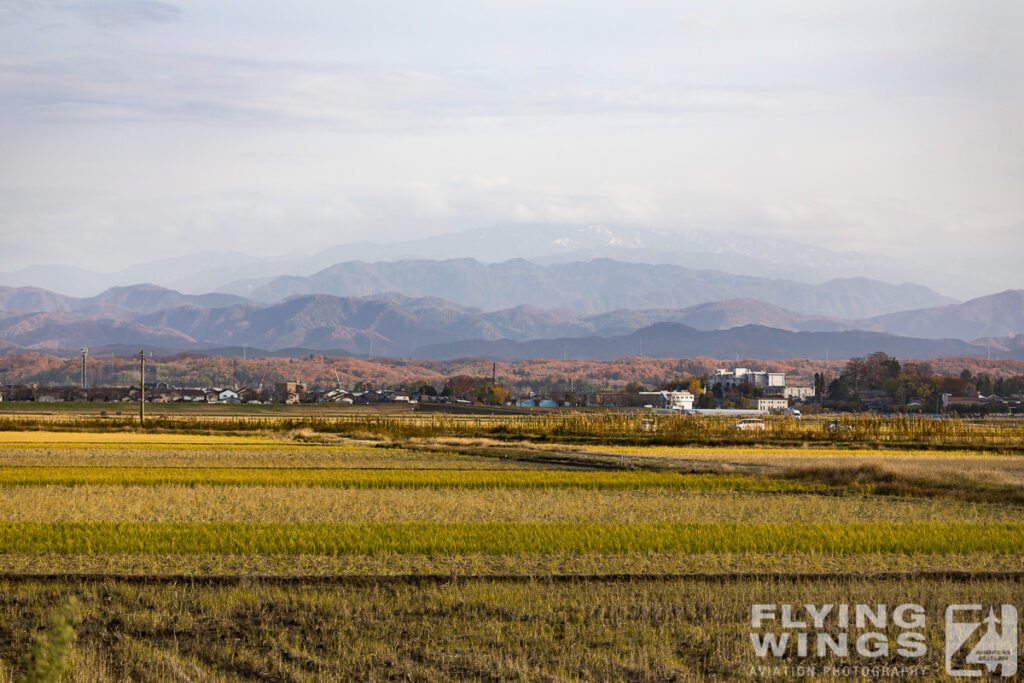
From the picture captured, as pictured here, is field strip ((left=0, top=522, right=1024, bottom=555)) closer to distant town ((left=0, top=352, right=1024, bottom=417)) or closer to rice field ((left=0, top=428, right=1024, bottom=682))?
rice field ((left=0, top=428, right=1024, bottom=682))

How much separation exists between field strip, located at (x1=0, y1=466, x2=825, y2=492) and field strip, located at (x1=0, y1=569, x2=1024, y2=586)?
13.6m

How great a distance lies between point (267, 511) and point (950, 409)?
126 metres

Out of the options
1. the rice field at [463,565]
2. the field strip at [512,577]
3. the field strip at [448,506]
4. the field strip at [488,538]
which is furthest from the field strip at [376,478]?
the field strip at [512,577]

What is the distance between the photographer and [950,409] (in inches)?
5192

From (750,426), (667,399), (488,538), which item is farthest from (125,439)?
(667,399)

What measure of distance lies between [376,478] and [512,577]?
15652 millimetres

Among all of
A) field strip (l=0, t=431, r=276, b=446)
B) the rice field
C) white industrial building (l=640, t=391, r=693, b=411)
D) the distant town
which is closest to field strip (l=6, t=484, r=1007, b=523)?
the rice field

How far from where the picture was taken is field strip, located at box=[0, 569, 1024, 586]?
13961 mm

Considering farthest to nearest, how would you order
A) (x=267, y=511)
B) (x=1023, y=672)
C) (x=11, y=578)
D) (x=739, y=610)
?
(x=267, y=511), (x=11, y=578), (x=739, y=610), (x=1023, y=672)

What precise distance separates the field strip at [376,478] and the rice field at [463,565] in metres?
0.17

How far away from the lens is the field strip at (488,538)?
54.6 feet

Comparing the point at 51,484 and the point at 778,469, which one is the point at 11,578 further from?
the point at 778,469

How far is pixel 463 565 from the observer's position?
15453 mm

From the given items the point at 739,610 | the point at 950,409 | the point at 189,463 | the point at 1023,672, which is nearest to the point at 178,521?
the point at 739,610
